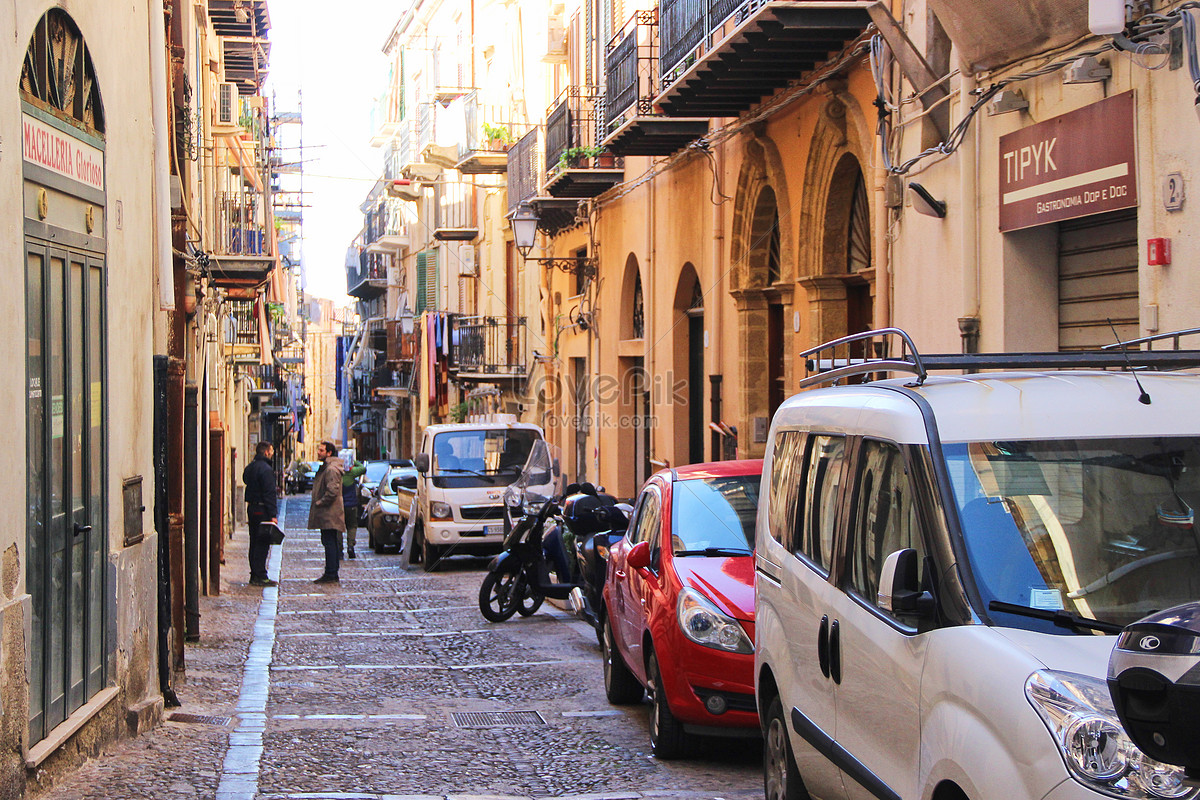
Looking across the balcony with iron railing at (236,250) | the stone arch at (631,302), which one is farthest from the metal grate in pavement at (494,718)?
the stone arch at (631,302)

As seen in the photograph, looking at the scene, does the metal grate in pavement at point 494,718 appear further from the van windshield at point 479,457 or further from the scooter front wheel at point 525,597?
the van windshield at point 479,457

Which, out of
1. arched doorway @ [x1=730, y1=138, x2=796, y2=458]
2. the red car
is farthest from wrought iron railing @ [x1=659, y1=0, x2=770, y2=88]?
the red car

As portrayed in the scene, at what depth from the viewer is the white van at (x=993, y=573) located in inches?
127

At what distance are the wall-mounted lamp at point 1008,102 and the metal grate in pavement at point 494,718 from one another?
16.6 feet

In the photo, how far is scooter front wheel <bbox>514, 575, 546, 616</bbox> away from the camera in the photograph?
1312cm

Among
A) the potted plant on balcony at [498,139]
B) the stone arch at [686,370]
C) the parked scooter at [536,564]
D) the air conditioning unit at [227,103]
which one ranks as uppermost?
the potted plant on balcony at [498,139]

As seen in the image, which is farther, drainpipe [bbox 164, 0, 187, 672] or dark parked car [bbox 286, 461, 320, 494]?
dark parked car [bbox 286, 461, 320, 494]

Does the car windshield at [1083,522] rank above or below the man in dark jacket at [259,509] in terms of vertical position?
above

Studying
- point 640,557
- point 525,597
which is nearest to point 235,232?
point 525,597

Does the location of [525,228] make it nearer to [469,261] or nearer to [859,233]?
[859,233]

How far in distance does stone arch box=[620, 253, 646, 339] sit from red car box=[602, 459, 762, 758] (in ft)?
41.2

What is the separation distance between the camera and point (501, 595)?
1314cm

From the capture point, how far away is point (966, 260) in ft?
31.7

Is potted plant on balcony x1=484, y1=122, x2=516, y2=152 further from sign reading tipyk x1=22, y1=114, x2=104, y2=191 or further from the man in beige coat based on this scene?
sign reading tipyk x1=22, y1=114, x2=104, y2=191
